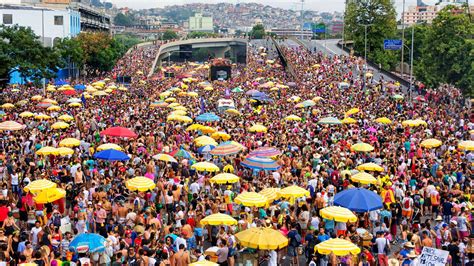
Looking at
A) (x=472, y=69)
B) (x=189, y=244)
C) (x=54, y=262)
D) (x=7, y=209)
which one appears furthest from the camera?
(x=472, y=69)

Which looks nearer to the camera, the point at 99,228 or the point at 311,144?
the point at 99,228

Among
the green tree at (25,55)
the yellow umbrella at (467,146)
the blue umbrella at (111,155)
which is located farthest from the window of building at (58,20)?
the yellow umbrella at (467,146)

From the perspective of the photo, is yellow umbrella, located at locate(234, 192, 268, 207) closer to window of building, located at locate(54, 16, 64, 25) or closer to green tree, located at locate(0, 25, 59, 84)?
green tree, located at locate(0, 25, 59, 84)

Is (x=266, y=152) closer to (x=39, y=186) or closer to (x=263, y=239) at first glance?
(x=39, y=186)

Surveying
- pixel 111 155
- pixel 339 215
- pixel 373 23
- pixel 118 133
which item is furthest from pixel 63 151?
pixel 373 23

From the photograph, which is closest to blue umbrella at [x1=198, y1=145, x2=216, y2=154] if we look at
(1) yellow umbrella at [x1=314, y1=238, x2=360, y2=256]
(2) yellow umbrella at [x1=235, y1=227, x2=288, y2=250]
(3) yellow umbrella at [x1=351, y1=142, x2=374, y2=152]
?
(3) yellow umbrella at [x1=351, y1=142, x2=374, y2=152]

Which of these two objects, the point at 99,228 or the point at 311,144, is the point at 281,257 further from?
the point at 311,144

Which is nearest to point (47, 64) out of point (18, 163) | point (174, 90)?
point (174, 90)
